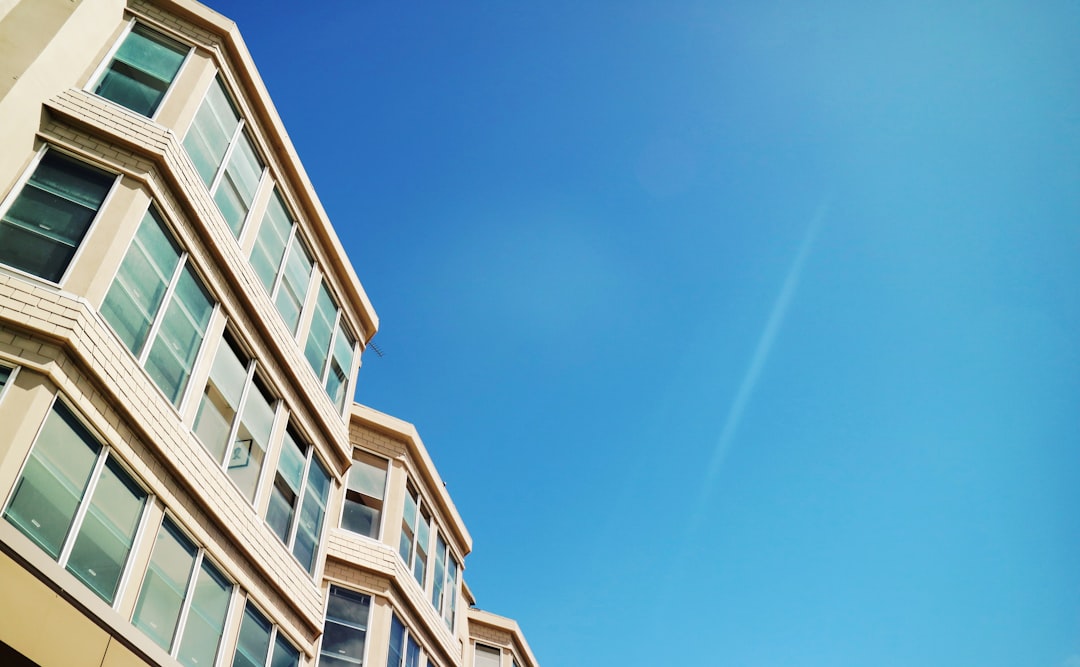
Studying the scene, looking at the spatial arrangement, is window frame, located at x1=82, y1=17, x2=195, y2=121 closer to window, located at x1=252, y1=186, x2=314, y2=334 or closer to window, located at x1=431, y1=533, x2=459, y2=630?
window, located at x1=252, y1=186, x2=314, y2=334

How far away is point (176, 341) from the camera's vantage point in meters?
12.5

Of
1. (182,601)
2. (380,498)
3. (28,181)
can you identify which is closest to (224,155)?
(28,181)

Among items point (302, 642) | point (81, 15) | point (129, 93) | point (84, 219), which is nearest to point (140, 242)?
point (84, 219)

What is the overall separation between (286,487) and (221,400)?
2465 mm

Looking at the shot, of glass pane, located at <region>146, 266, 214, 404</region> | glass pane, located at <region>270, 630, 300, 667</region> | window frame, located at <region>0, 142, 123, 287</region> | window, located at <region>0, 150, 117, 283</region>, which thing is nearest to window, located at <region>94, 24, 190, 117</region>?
window frame, located at <region>0, 142, 123, 287</region>

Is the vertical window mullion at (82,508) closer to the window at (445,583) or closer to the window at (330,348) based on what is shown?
the window at (330,348)

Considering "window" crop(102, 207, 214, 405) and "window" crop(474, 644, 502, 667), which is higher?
"window" crop(474, 644, 502, 667)

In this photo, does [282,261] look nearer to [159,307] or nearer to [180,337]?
[180,337]

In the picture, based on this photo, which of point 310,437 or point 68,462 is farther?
point 310,437

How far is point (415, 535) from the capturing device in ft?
67.9

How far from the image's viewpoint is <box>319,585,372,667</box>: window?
1639 centimetres

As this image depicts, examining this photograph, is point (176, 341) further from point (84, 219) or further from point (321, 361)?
point (321, 361)

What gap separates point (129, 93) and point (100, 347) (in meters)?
4.96

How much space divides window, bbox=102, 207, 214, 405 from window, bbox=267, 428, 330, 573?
130 inches
